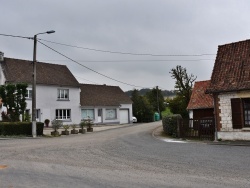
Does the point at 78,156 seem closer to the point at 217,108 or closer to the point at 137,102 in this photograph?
the point at 217,108

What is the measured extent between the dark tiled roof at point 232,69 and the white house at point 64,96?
883 inches

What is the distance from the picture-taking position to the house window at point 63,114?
38.5 meters

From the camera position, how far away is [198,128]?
20.4 metres

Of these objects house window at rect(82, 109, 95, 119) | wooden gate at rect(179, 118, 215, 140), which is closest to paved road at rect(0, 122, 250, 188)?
wooden gate at rect(179, 118, 215, 140)

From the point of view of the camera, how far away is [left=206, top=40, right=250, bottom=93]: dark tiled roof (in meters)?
18.6

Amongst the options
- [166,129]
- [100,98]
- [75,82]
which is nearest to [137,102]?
[100,98]

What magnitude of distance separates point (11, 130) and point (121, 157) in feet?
50.6

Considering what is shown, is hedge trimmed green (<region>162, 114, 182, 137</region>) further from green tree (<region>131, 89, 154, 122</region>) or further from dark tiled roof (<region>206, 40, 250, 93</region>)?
green tree (<region>131, 89, 154, 122</region>)

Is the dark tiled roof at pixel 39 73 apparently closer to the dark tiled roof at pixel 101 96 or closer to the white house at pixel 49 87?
the white house at pixel 49 87

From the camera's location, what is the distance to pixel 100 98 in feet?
147

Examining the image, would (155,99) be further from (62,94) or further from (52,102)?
(52,102)

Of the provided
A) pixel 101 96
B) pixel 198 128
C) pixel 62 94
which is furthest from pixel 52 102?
pixel 198 128

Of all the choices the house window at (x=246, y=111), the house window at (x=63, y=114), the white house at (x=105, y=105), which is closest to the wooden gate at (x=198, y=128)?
the house window at (x=246, y=111)

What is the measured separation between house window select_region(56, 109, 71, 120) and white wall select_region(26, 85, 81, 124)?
0.48 meters
